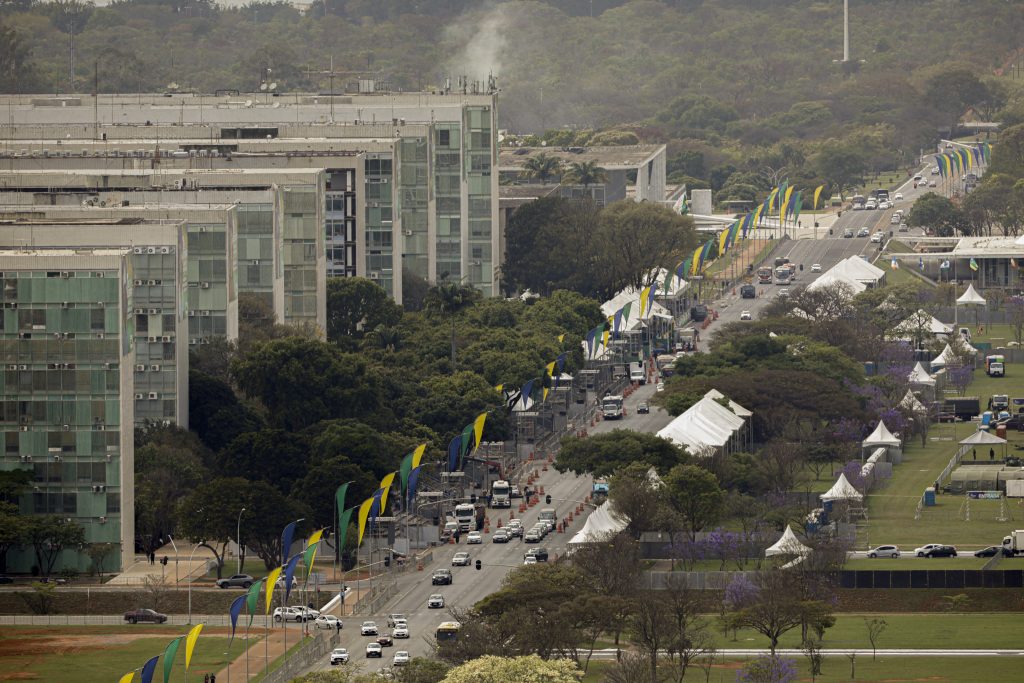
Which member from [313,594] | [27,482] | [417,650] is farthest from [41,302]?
[417,650]

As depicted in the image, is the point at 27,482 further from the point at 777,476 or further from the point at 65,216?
the point at 777,476

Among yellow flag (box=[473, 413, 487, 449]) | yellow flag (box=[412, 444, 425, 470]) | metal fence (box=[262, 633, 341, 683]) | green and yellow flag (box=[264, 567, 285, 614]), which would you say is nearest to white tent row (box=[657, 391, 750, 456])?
yellow flag (box=[473, 413, 487, 449])

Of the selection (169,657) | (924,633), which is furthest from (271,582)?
(924,633)

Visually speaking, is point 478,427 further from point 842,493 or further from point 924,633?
point 924,633

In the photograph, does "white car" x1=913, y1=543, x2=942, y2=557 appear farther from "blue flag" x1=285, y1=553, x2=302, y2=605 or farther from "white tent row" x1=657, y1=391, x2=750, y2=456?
"blue flag" x1=285, y1=553, x2=302, y2=605

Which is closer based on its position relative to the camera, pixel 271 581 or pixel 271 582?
pixel 271 581

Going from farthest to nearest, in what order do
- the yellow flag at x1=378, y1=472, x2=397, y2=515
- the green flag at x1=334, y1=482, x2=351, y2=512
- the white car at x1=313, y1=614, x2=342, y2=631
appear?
the yellow flag at x1=378, y1=472, x2=397, y2=515, the green flag at x1=334, y1=482, x2=351, y2=512, the white car at x1=313, y1=614, x2=342, y2=631
